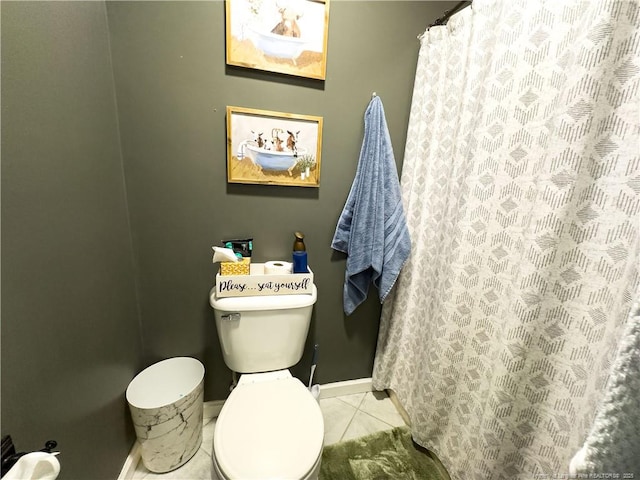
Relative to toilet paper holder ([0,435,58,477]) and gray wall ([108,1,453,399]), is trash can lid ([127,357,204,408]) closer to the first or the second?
gray wall ([108,1,453,399])

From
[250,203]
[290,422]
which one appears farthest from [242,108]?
[290,422]

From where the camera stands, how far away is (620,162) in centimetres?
54

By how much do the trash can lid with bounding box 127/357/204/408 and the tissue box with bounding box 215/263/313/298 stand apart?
442 mm

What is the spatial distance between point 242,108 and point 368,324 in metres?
1.24

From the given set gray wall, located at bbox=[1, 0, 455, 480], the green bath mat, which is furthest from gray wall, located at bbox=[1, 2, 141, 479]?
the green bath mat

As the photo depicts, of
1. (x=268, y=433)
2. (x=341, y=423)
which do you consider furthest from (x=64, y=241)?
(x=341, y=423)

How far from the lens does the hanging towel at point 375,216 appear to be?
1160 millimetres

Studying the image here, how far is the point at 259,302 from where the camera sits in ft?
3.43

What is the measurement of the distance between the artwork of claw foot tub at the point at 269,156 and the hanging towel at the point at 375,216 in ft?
0.98

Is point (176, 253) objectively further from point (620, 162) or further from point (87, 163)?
point (620, 162)

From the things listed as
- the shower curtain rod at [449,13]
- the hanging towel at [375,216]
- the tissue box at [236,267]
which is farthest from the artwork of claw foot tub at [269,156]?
the shower curtain rod at [449,13]

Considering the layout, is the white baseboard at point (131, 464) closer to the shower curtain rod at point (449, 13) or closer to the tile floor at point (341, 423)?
the tile floor at point (341, 423)

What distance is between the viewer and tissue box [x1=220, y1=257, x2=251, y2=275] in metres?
1.05

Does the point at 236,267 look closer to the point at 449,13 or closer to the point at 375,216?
the point at 375,216
